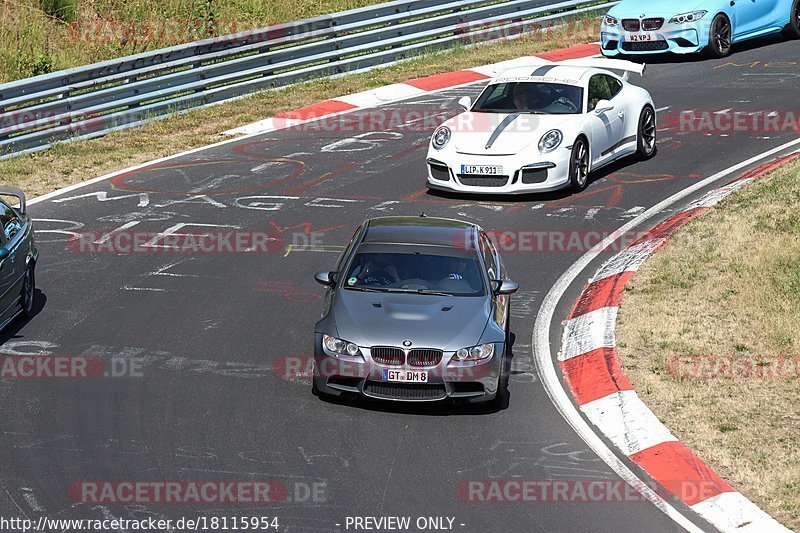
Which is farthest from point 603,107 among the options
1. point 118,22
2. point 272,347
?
point 118,22

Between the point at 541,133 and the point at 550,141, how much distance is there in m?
0.18

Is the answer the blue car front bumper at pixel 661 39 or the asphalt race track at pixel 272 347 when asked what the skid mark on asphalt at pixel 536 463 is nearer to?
the asphalt race track at pixel 272 347

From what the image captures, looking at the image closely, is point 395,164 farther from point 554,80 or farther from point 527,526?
point 527,526

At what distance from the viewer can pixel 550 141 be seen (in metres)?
16.0

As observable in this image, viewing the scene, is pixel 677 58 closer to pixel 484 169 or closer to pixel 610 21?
pixel 610 21

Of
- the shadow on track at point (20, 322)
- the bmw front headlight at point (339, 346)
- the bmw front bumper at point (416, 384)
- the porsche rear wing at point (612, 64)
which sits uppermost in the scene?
the bmw front headlight at point (339, 346)

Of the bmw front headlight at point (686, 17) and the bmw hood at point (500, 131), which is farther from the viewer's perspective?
the bmw front headlight at point (686, 17)

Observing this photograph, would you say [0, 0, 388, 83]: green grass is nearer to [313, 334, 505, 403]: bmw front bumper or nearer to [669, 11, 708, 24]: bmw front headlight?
[669, 11, 708, 24]: bmw front headlight

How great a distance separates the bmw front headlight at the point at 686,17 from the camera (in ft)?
75.0

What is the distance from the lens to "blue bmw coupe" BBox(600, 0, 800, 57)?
2292cm

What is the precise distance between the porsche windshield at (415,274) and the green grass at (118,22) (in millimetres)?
13928

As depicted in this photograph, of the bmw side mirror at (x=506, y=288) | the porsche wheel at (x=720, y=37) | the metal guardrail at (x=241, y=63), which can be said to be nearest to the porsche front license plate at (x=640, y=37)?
the porsche wheel at (x=720, y=37)

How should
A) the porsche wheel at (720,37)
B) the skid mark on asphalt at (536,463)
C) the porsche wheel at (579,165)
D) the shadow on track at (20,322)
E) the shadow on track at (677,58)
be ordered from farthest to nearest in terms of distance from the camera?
the shadow on track at (677,58) → the porsche wheel at (720,37) → the porsche wheel at (579,165) → the shadow on track at (20,322) → the skid mark on asphalt at (536,463)

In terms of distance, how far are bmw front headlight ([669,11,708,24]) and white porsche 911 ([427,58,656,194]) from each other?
545cm
